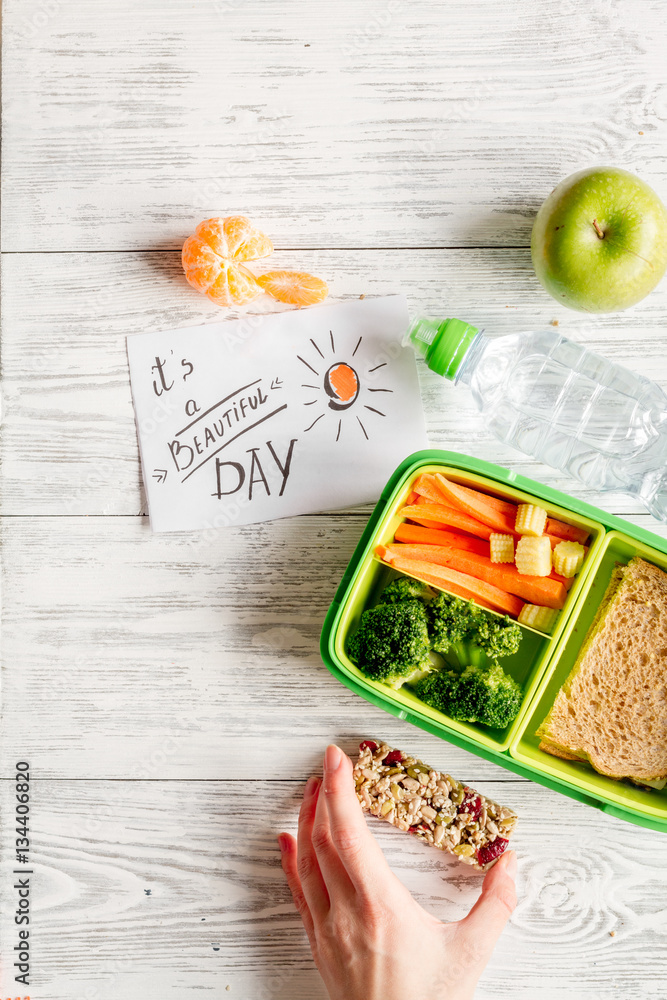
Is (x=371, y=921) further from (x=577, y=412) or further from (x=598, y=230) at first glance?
(x=598, y=230)

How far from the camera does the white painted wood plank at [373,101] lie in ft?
3.71

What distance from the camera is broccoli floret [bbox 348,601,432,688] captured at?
98 cm

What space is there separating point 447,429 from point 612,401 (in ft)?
0.91

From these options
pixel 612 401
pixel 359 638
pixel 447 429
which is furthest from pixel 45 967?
pixel 612 401

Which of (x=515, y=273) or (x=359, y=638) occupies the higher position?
(x=515, y=273)

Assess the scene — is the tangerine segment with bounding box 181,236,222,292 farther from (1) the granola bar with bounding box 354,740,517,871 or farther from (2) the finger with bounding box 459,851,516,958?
(2) the finger with bounding box 459,851,516,958

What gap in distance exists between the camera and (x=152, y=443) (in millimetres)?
1155

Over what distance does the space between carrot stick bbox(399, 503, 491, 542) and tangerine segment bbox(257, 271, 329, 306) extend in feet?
1.29

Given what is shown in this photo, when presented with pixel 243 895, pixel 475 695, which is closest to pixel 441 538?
pixel 475 695

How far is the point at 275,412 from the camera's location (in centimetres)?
114

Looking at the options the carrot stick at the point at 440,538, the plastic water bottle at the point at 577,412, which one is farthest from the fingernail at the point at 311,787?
the plastic water bottle at the point at 577,412

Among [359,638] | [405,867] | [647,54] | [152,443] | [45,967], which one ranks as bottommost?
[45,967]

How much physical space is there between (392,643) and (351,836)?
0.32 m

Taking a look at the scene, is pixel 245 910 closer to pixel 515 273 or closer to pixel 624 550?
pixel 624 550
